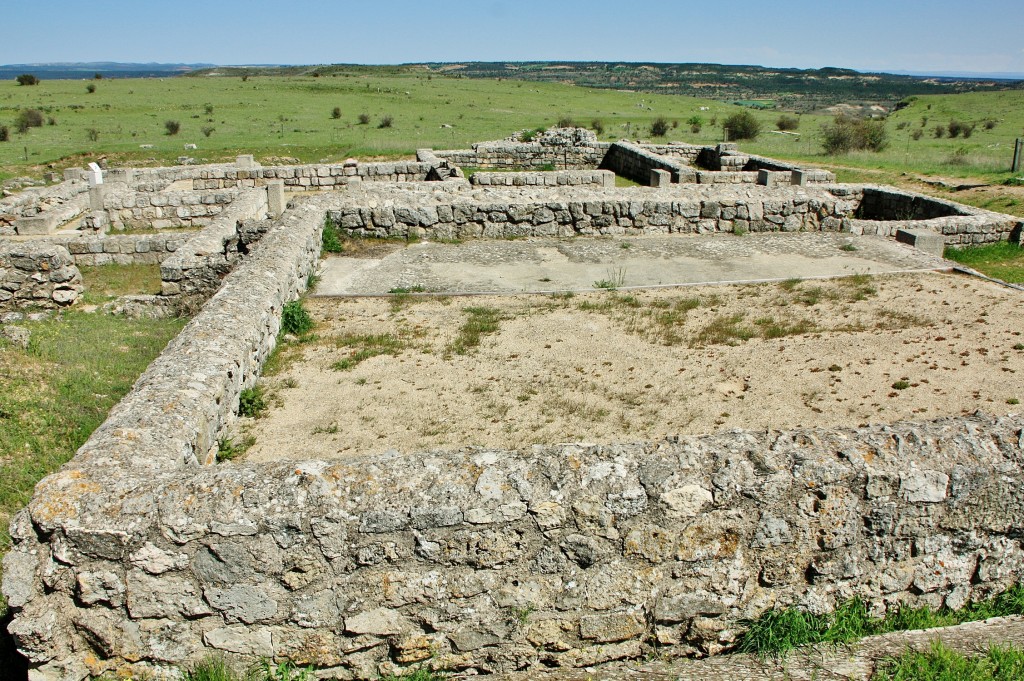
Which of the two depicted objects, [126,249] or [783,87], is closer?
[126,249]

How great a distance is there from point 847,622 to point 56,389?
22.6ft

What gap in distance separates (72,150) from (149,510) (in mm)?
29186

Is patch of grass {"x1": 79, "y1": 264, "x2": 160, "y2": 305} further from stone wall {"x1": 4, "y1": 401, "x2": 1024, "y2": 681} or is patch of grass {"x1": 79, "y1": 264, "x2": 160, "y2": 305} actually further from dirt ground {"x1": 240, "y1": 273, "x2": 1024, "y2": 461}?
stone wall {"x1": 4, "y1": 401, "x2": 1024, "y2": 681}

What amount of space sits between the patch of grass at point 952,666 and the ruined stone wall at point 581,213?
11.1 meters

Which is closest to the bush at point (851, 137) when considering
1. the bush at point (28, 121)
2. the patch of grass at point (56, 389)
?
the patch of grass at point (56, 389)

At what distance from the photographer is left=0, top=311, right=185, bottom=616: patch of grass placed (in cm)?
600

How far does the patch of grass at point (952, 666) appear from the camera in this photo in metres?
3.58

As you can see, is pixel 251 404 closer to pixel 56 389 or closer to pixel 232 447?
pixel 232 447

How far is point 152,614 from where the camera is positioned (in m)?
3.52

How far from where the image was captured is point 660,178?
1870cm

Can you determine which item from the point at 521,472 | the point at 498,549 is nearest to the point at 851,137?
the point at 521,472

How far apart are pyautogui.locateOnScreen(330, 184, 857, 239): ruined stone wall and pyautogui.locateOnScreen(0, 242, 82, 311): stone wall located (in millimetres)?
4359

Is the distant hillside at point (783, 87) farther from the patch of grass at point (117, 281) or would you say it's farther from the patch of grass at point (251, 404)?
the patch of grass at point (251, 404)

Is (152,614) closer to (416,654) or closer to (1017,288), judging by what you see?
(416,654)
